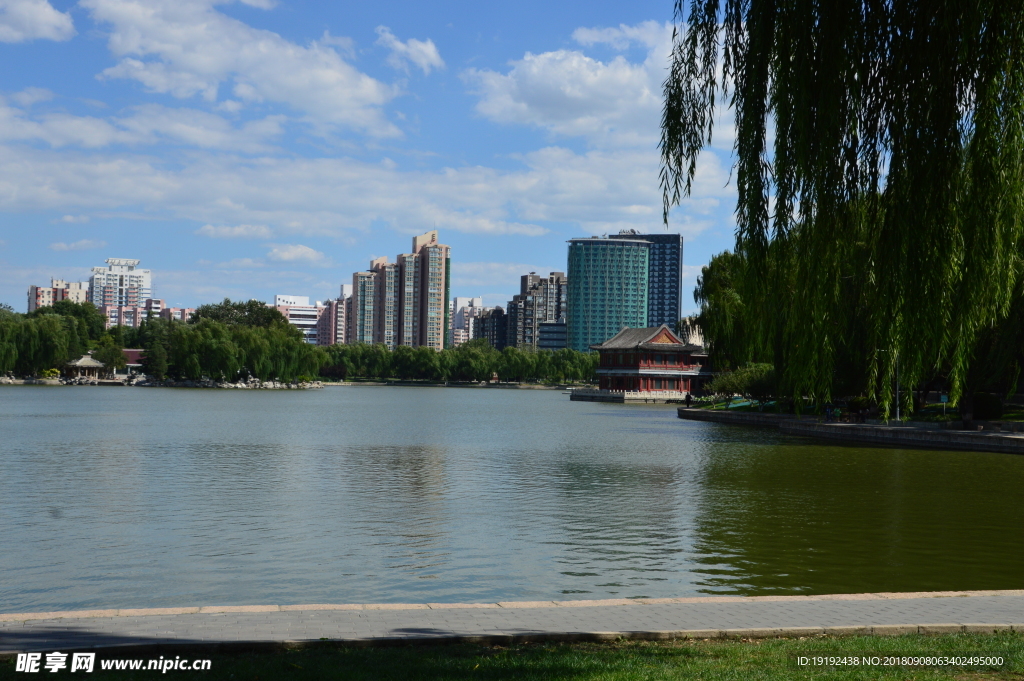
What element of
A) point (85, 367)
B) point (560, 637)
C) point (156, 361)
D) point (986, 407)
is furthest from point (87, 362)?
point (560, 637)

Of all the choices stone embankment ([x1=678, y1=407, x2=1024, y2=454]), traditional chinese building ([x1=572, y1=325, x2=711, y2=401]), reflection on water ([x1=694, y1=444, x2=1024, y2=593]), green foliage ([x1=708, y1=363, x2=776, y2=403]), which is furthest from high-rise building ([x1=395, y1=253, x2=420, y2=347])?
reflection on water ([x1=694, y1=444, x2=1024, y2=593])

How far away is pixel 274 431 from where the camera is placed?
1375 inches

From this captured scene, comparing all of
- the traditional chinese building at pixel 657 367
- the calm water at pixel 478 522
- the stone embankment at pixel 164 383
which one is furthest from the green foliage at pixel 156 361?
the calm water at pixel 478 522

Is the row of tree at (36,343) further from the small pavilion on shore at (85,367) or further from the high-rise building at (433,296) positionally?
the high-rise building at (433,296)

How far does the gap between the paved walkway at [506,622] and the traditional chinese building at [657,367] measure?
272ft

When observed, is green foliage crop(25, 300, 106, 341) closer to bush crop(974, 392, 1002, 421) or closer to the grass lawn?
bush crop(974, 392, 1002, 421)

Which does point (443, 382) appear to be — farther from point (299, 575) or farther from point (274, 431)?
point (299, 575)

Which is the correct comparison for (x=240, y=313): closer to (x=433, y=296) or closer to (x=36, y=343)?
(x=36, y=343)

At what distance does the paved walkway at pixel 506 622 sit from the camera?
20.0ft

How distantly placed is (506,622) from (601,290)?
18936cm

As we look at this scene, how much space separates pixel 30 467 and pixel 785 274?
19.8 meters

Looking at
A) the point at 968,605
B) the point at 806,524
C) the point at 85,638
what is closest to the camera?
the point at 85,638

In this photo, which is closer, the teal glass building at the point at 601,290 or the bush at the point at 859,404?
the bush at the point at 859,404

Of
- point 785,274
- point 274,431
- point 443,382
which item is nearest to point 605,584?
point 785,274
